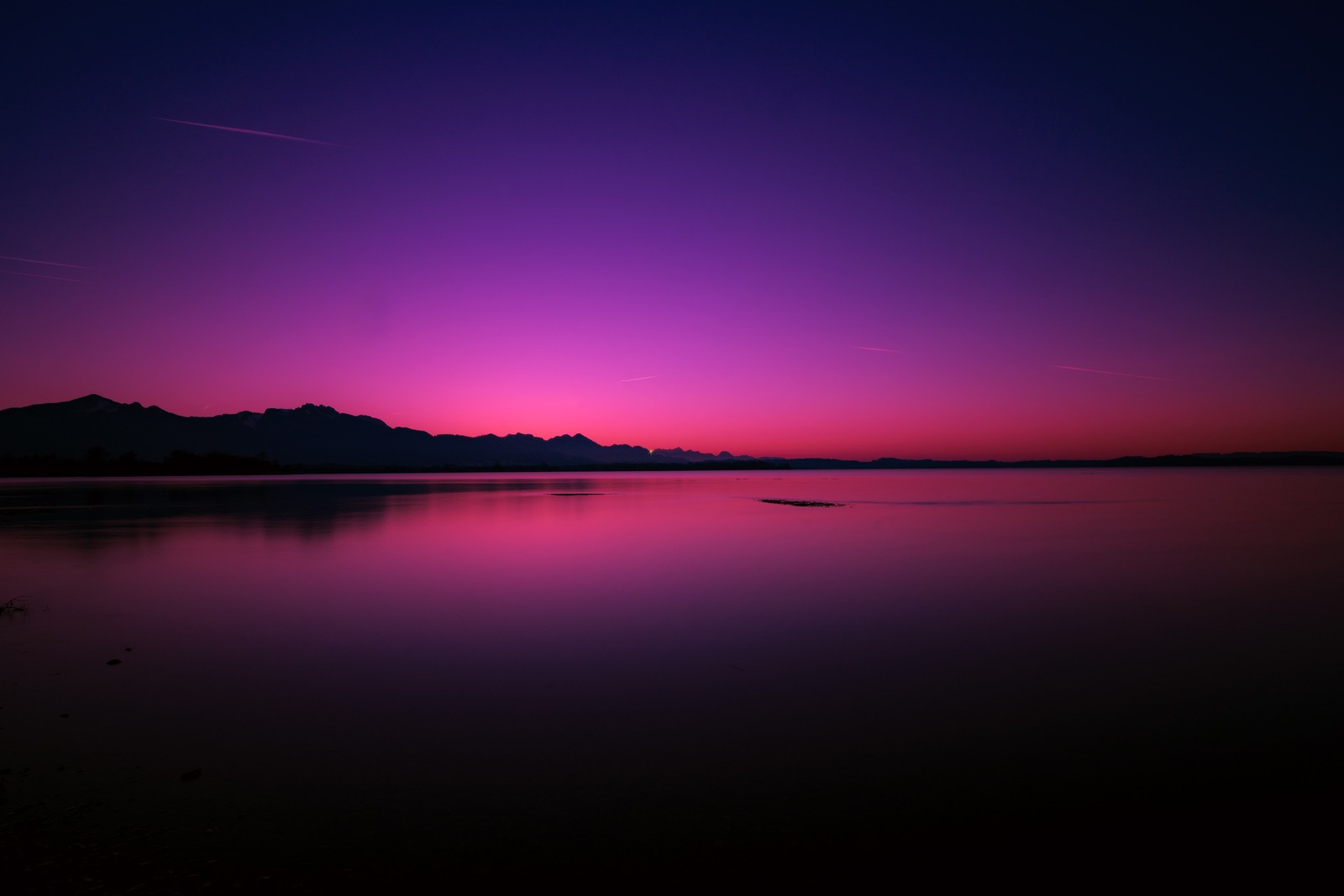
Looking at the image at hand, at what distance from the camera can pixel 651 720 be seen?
382 inches

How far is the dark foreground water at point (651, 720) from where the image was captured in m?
6.32

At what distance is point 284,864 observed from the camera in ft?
19.4

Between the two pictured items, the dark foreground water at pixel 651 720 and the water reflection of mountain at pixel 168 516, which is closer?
the dark foreground water at pixel 651 720

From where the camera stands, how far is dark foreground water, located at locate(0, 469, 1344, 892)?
20.7 feet

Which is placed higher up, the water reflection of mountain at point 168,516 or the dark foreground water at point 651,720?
the water reflection of mountain at point 168,516

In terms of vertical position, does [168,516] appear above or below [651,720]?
above

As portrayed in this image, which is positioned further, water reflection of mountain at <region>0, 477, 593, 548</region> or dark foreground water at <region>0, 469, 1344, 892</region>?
water reflection of mountain at <region>0, 477, 593, 548</region>

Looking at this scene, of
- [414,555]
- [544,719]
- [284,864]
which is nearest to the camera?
[284,864]

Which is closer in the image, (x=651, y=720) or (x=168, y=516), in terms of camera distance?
(x=651, y=720)

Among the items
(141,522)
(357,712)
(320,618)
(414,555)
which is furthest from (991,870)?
(141,522)

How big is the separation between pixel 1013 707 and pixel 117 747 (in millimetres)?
11584

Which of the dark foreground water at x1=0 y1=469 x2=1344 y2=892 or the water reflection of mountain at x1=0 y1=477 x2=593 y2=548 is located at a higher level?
the water reflection of mountain at x1=0 y1=477 x2=593 y2=548

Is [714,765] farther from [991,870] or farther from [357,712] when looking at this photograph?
[357,712]

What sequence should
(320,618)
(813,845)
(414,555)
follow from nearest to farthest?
(813,845) → (320,618) → (414,555)
